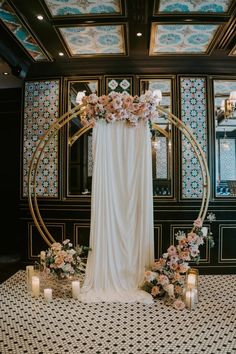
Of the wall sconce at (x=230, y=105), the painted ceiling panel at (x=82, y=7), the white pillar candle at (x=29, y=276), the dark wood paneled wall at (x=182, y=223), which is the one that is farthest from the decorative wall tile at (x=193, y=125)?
the white pillar candle at (x=29, y=276)

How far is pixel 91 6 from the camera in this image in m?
3.62

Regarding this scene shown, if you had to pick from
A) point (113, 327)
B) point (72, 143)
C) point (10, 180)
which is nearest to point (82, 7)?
point (72, 143)

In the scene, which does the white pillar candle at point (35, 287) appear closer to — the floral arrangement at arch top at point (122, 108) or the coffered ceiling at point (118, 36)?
the floral arrangement at arch top at point (122, 108)

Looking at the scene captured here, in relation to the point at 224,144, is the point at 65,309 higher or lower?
lower

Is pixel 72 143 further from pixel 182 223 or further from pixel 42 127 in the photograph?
pixel 182 223

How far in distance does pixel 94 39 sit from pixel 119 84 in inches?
37.6

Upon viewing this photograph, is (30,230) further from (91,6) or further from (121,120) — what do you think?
(91,6)

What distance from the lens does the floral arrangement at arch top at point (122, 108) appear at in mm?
3824

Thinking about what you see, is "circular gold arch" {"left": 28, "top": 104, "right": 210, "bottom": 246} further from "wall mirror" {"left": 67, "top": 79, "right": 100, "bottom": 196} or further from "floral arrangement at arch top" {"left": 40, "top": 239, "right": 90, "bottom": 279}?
"floral arrangement at arch top" {"left": 40, "top": 239, "right": 90, "bottom": 279}

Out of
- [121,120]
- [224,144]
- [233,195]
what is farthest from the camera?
[224,144]

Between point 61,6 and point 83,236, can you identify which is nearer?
point 61,6

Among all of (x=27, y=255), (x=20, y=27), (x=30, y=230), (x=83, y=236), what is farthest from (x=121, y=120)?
(x=27, y=255)

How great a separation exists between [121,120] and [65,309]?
7.61ft

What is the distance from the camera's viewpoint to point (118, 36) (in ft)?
14.2
